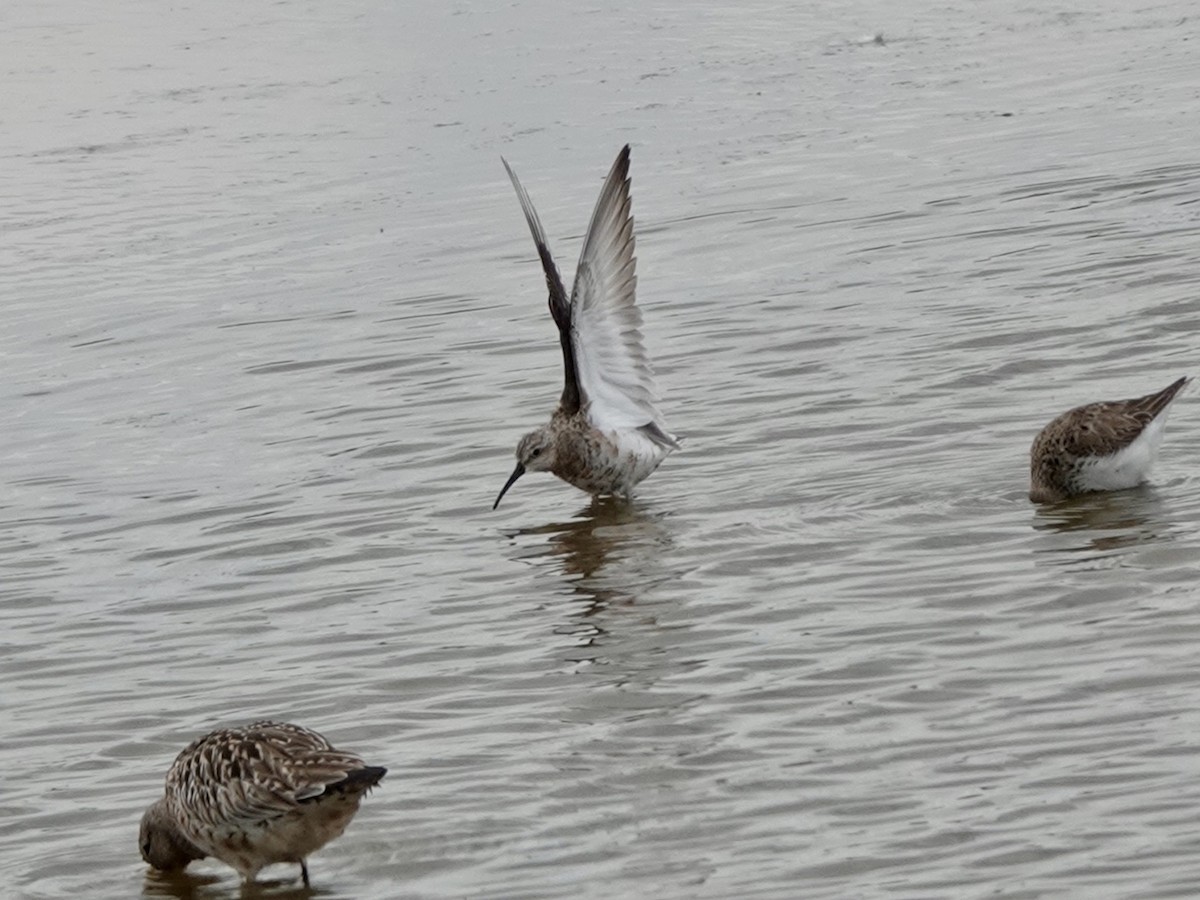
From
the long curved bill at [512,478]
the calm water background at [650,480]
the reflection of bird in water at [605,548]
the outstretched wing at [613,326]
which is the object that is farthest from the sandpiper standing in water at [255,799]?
the outstretched wing at [613,326]

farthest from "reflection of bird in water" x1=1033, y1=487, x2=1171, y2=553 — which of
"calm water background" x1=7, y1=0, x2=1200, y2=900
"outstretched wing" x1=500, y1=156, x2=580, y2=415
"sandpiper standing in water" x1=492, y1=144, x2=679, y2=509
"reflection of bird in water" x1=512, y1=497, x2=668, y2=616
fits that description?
"outstretched wing" x1=500, y1=156, x2=580, y2=415

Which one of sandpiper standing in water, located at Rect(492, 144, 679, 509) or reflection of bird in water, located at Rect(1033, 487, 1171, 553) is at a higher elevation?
sandpiper standing in water, located at Rect(492, 144, 679, 509)

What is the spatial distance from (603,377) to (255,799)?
18.1ft

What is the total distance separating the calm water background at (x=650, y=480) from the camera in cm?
694

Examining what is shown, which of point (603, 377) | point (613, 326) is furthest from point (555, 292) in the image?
point (603, 377)

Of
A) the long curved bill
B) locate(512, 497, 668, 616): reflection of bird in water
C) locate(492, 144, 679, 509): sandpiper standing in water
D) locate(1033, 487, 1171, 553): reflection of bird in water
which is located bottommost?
locate(512, 497, 668, 616): reflection of bird in water

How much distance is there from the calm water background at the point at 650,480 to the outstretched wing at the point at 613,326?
0.40 metres

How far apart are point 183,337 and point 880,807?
9.01 m

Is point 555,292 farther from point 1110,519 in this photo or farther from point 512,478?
point 1110,519

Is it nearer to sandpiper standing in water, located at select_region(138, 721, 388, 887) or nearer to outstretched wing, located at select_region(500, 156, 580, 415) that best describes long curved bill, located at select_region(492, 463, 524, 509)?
outstretched wing, located at select_region(500, 156, 580, 415)

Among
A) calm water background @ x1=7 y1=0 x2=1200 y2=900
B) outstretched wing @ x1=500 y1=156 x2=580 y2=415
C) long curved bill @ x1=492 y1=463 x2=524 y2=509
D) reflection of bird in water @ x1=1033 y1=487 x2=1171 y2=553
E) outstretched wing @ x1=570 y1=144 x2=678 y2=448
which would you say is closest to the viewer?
calm water background @ x1=7 y1=0 x2=1200 y2=900

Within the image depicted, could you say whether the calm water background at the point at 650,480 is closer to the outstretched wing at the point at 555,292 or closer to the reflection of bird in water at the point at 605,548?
the reflection of bird in water at the point at 605,548

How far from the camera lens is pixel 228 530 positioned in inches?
428

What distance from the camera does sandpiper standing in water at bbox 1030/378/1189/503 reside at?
976 centimetres
